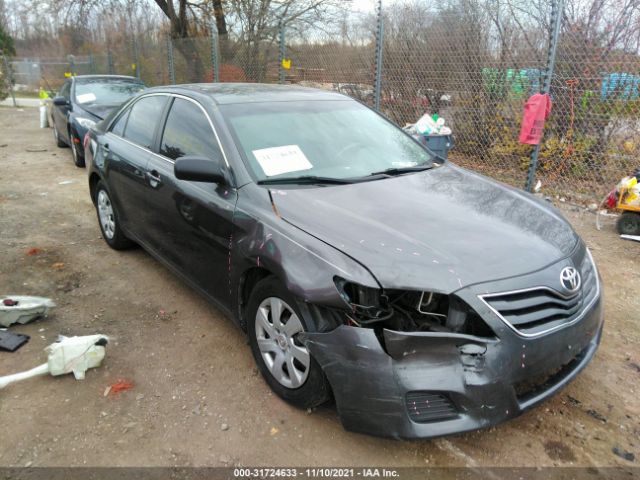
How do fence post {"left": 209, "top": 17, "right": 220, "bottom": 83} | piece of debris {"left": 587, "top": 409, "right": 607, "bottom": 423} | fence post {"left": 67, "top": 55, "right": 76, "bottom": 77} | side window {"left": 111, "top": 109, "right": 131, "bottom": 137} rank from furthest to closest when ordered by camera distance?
fence post {"left": 67, "top": 55, "right": 76, "bottom": 77} → fence post {"left": 209, "top": 17, "right": 220, "bottom": 83} → side window {"left": 111, "top": 109, "right": 131, "bottom": 137} → piece of debris {"left": 587, "top": 409, "right": 607, "bottom": 423}

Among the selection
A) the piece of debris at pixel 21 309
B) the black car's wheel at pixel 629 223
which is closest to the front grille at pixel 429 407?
the piece of debris at pixel 21 309

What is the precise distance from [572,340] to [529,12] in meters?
5.62

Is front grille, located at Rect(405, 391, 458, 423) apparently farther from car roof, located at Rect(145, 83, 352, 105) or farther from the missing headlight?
car roof, located at Rect(145, 83, 352, 105)

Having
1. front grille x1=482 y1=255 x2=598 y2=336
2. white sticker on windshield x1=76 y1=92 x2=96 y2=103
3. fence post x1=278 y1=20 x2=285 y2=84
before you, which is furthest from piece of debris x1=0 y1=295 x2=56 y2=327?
fence post x1=278 y1=20 x2=285 y2=84

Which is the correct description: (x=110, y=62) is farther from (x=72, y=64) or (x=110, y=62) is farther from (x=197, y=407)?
(x=197, y=407)

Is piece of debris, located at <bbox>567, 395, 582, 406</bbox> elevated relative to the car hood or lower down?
lower down

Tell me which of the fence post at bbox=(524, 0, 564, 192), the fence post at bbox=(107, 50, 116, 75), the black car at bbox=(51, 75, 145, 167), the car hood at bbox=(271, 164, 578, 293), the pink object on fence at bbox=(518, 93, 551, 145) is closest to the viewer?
the car hood at bbox=(271, 164, 578, 293)

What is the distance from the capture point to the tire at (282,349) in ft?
7.92

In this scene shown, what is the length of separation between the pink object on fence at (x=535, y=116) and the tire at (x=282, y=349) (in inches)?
185

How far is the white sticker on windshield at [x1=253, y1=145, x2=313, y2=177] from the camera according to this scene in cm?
296

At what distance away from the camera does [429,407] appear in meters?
2.11

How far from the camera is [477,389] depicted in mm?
2066

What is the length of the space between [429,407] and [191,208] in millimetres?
1984

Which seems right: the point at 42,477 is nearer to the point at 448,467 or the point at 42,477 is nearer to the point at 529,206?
the point at 448,467
